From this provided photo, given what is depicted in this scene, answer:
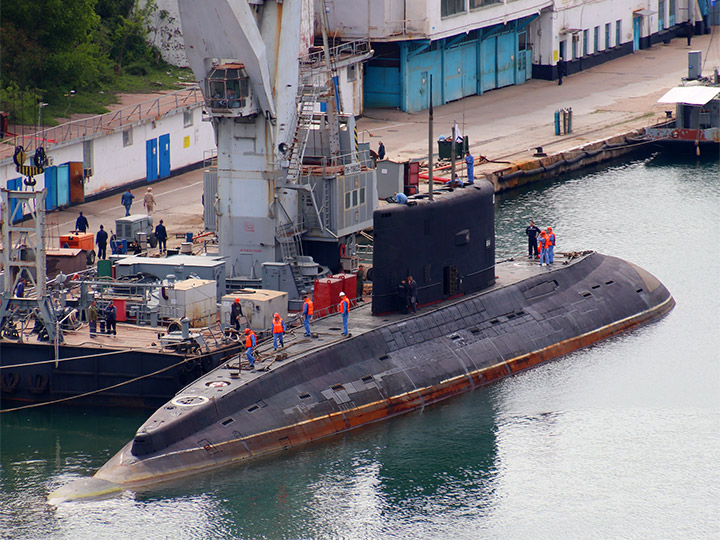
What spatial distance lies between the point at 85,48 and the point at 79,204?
968 centimetres

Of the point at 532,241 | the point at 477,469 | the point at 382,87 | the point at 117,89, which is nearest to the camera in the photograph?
the point at 477,469

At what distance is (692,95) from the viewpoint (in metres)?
73.5

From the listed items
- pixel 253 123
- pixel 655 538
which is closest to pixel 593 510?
pixel 655 538

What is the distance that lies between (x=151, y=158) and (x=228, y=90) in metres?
20.5

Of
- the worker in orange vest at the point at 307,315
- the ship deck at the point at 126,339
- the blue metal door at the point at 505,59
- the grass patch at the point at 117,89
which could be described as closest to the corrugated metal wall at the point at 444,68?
the blue metal door at the point at 505,59

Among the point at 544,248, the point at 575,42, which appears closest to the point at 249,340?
the point at 544,248

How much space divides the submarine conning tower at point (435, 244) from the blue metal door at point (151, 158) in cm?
2331

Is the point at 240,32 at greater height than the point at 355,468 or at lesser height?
greater

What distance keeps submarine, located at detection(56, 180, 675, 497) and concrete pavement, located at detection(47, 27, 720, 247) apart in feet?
49.2

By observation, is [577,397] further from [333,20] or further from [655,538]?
[333,20]

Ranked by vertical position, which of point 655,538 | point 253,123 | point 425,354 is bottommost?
point 655,538

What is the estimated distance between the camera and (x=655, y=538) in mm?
30875

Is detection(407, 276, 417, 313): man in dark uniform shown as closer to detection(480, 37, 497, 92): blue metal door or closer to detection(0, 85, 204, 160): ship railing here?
detection(0, 85, 204, 160): ship railing

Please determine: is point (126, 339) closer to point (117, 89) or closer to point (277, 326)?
point (277, 326)
